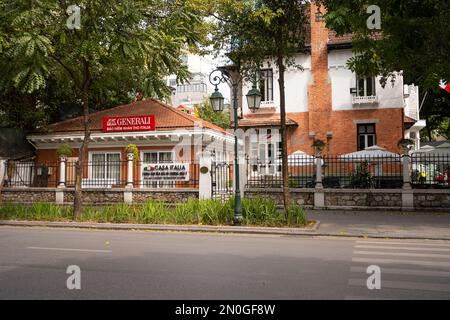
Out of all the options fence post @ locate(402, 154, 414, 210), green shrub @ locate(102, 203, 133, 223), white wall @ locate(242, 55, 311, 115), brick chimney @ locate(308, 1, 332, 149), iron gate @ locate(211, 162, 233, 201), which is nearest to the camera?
green shrub @ locate(102, 203, 133, 223)

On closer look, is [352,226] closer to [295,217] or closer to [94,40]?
[295,217]

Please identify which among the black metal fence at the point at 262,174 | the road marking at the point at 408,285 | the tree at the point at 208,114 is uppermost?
the tree at the point at 208,114

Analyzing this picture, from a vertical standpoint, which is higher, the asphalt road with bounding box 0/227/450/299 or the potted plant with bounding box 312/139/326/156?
the potted plant with bounding box 312/139/326/156

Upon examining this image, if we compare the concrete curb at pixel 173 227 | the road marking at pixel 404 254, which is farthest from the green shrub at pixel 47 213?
the road marking at pixel 404 254

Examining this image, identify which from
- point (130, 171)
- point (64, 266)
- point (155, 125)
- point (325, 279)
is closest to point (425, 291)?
point (325, 279)

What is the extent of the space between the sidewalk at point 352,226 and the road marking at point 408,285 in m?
5.74

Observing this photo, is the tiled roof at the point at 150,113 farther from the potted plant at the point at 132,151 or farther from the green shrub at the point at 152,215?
the green shrub at the point at 152,215

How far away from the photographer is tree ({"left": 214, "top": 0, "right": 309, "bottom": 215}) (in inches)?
529

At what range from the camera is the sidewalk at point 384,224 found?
39.9 ft

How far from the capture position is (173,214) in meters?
14.8

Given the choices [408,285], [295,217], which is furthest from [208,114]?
[408,285]

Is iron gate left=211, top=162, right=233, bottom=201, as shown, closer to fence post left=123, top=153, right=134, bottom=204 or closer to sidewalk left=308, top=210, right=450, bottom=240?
fence post left=123, top=153, right=134, bottom=204

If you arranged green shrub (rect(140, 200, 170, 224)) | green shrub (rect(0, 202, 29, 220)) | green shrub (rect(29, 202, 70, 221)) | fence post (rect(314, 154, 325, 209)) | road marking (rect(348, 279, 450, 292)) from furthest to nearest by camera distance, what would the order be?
fence post (rect(314, 154, 325, 209)) → green shrub (rect(0, 202, 29, 220)) → green shrub (rect(29, 202, 70, 221)) → green shrub (rect(140, 200, 170, 224)) → road marking (rect(348, 279, 450, 292))

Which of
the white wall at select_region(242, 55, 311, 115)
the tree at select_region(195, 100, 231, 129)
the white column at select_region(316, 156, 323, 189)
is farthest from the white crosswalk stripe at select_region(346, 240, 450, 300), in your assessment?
the tree at select_region(195, 100, 231, 129)
